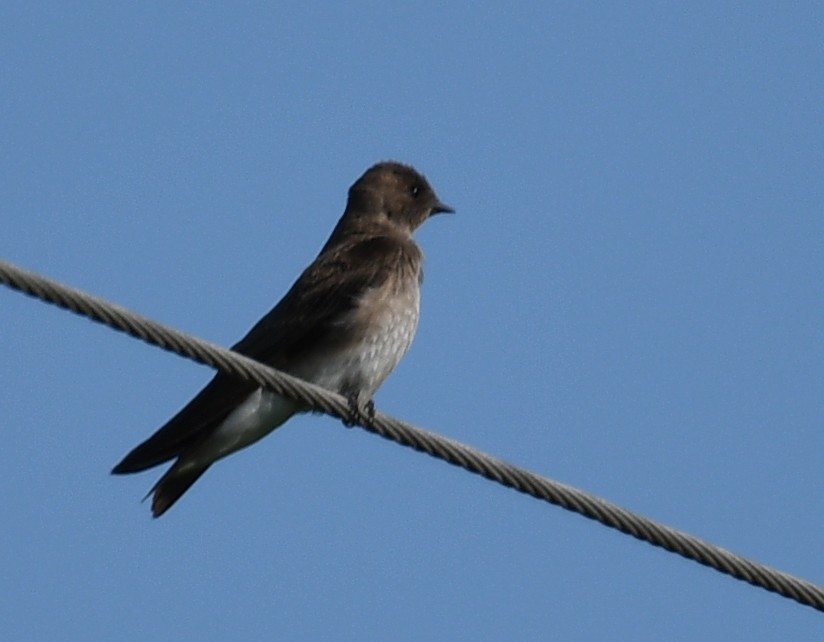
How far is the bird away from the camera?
7922 millimetres

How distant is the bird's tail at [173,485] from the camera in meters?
8.09

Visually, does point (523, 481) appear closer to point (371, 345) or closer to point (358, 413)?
point (358, 413)

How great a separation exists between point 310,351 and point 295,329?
109mm

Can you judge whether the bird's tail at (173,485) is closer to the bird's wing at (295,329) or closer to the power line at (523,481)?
the bird's wing at (295,329)

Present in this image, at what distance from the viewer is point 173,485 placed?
816 centimetres

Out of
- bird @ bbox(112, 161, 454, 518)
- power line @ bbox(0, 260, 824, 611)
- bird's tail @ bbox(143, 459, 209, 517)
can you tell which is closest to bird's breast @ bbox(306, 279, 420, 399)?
bird @ bbox(112, 161, 454, 518)

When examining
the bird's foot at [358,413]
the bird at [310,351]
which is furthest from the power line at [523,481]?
the bird at [310,351]

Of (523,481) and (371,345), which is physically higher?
(371,345)

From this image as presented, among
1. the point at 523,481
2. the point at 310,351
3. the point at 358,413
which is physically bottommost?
the point at 523,481

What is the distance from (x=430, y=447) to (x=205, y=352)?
34.2 inches

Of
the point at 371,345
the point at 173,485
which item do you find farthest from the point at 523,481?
the point at 173,485

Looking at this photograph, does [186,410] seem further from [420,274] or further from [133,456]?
[420,274]

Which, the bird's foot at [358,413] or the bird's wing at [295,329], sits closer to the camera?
the bird's foot at [358,413]

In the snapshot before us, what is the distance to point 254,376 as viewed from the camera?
18.6ft
